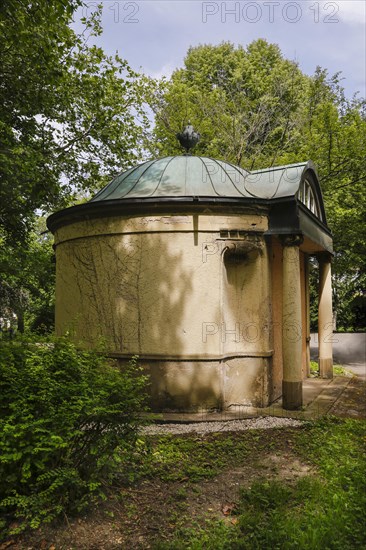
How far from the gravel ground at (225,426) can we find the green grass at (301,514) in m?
1.14

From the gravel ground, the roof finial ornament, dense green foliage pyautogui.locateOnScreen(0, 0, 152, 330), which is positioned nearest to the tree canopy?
dense green foliage pyautogui.locateOnScreen(0, 0, 152, 330)

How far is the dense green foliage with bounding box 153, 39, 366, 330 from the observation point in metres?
15.2

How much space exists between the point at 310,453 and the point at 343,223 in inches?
Result: 427

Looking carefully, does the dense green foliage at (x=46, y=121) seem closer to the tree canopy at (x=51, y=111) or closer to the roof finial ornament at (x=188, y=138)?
the tree canopy at (x=51, y=111)

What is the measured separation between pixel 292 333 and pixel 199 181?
3.29 m

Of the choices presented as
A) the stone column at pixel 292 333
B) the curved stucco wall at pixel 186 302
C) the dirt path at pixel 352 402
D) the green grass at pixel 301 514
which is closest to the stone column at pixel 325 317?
the dirt path at pixel 352 402

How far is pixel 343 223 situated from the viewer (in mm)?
15109

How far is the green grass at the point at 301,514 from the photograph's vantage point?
3.60 meters

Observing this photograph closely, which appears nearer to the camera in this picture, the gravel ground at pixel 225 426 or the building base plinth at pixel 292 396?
the gravel ground at pixel 225 426

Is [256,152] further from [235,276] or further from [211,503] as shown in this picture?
[211,503]

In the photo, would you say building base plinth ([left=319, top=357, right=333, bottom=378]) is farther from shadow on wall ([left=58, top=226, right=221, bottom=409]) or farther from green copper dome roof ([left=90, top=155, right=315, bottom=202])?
green copper dome roof ([left=90, top=155, right=315, bottom=202])

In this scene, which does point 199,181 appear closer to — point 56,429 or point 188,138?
point 188,138

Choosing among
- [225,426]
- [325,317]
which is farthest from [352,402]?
[225,426]

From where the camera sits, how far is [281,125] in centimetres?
1998
